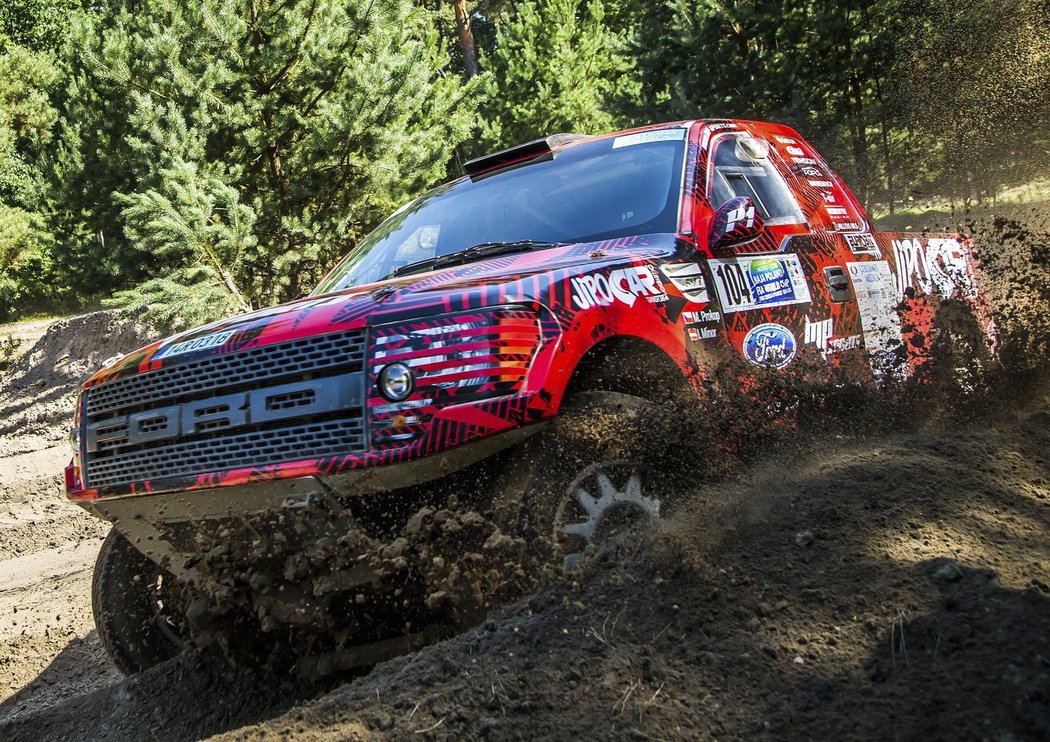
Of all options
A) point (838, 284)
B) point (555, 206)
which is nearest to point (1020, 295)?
point (838, 284)

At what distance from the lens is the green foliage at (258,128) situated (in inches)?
420

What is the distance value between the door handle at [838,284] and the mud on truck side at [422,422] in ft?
1.60

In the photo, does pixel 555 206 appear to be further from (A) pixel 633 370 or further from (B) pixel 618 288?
(A) pixel 633 370

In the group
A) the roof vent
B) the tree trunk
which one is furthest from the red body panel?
the tree trunk

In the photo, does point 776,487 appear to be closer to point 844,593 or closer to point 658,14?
point 844,593

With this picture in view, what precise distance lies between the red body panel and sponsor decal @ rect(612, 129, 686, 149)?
0.10 meters

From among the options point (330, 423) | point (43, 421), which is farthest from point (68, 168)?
point (330, 423)

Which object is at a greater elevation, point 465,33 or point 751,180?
point 465,33

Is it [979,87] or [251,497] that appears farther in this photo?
[979,87]

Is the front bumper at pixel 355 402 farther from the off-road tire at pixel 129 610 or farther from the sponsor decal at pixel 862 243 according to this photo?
the sponsor decal at pixel 862 243

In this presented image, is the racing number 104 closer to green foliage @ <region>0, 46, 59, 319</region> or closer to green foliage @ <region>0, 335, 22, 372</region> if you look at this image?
green foliage @ <region>0, 335, 22, 372</region>

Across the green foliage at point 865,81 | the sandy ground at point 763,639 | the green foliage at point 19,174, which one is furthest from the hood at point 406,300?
the green foliage at point 19,174

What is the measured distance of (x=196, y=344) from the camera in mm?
3463

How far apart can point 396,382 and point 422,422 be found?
0.51 ft
